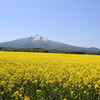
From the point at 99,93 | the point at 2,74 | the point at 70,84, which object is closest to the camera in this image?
the point at 99,93

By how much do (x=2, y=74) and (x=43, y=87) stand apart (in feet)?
7.60

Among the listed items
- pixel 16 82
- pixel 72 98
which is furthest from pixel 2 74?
pixel 72 98

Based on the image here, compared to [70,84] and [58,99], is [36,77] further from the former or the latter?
[58,99]

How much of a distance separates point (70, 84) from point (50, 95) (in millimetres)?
1468

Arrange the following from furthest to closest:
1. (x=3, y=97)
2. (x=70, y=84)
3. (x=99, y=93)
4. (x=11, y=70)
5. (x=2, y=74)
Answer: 1. (x=11, y=70)
2. (x=2, y=74)
3. (x=70, y=84)
4. (x=99, y=93)
5. (x=3, y=97)

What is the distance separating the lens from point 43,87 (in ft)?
27.4

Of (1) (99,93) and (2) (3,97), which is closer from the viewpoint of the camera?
(2) (3,97)

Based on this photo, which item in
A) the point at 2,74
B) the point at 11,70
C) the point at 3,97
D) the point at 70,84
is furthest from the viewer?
the point at 11,70

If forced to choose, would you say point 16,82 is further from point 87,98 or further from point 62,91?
point 87,98

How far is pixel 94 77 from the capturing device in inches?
390

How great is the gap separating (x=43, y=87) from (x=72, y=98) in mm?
1748

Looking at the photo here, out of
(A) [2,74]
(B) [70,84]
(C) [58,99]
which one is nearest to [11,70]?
(A) [2,74]

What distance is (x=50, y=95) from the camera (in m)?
7.12

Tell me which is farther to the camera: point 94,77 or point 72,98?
point 94,77
